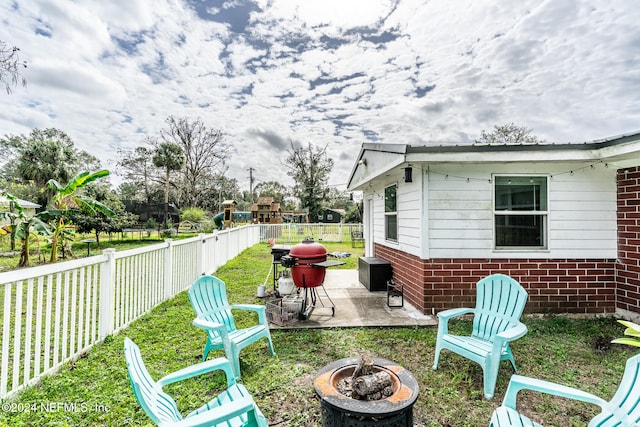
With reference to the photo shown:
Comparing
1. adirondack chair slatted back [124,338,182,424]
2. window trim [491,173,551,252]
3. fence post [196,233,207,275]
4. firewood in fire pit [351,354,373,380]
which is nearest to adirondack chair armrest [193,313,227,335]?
adirondack chair slatted back [124,338,182,424]

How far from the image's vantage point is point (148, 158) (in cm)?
3156

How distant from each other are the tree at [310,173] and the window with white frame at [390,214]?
23.8 metres

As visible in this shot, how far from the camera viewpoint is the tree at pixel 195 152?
1129 inches

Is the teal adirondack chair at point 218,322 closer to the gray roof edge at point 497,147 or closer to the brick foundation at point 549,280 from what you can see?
the brick foundation at point 549,280

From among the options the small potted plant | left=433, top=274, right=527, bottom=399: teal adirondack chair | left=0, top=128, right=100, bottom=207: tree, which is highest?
left=0, top=128, right=100, bottom=207: tree

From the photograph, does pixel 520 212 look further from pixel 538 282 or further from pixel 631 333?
pixel 631 333

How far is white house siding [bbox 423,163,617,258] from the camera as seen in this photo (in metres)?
4.87

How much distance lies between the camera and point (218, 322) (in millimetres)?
3551

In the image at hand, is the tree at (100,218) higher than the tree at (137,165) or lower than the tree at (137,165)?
lower

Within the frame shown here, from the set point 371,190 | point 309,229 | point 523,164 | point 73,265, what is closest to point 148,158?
point 309,229

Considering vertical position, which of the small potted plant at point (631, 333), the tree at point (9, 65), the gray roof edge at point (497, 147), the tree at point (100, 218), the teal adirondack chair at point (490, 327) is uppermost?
the tree at point (9, 65)

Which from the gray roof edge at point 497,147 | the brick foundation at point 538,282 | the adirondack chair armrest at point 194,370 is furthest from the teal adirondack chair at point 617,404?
the gray roof edge at point 497,147

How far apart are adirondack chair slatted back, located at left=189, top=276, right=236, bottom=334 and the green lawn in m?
0.55

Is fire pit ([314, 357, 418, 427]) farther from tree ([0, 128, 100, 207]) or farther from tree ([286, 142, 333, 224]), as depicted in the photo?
tree ([286, 142, 333, 224])
